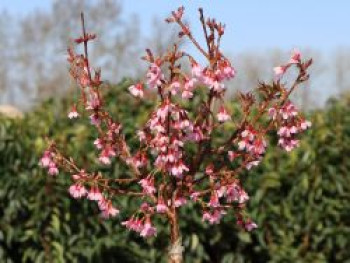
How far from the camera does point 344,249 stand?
543 cm

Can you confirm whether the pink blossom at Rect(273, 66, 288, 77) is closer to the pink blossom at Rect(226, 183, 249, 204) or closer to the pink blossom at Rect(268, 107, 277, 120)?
the pink blossom at Rect(268, 107, 277, 120)

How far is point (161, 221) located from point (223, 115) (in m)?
2.49

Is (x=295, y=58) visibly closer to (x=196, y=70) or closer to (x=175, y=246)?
(x=196, y=70)

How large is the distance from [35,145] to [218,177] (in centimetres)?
265

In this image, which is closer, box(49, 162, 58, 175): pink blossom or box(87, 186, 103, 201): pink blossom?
box(87, 186, 103, 201): pink blossom

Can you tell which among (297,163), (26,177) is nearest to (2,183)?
(26,177)

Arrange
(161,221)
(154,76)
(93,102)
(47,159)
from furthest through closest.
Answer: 1. (161,221)
2. (47,159)
3. (93,102)
4. (154,76)

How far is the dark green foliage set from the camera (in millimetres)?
5105

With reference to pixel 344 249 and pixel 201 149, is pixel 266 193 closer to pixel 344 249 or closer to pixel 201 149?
pixel 344 249

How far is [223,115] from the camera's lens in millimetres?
2680

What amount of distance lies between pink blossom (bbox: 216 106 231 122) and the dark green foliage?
2377 millimetres

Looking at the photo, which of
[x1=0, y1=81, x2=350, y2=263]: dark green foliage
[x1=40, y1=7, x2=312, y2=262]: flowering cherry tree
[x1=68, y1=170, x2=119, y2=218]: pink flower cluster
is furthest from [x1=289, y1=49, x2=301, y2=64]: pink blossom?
[x1=0, y1=81, x2=350, y2=263]: dark green foliage

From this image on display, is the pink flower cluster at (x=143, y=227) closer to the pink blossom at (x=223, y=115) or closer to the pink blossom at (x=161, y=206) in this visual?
the pink blossom at (x=161, y=206)

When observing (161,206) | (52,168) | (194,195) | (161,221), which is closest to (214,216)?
(194,195)
